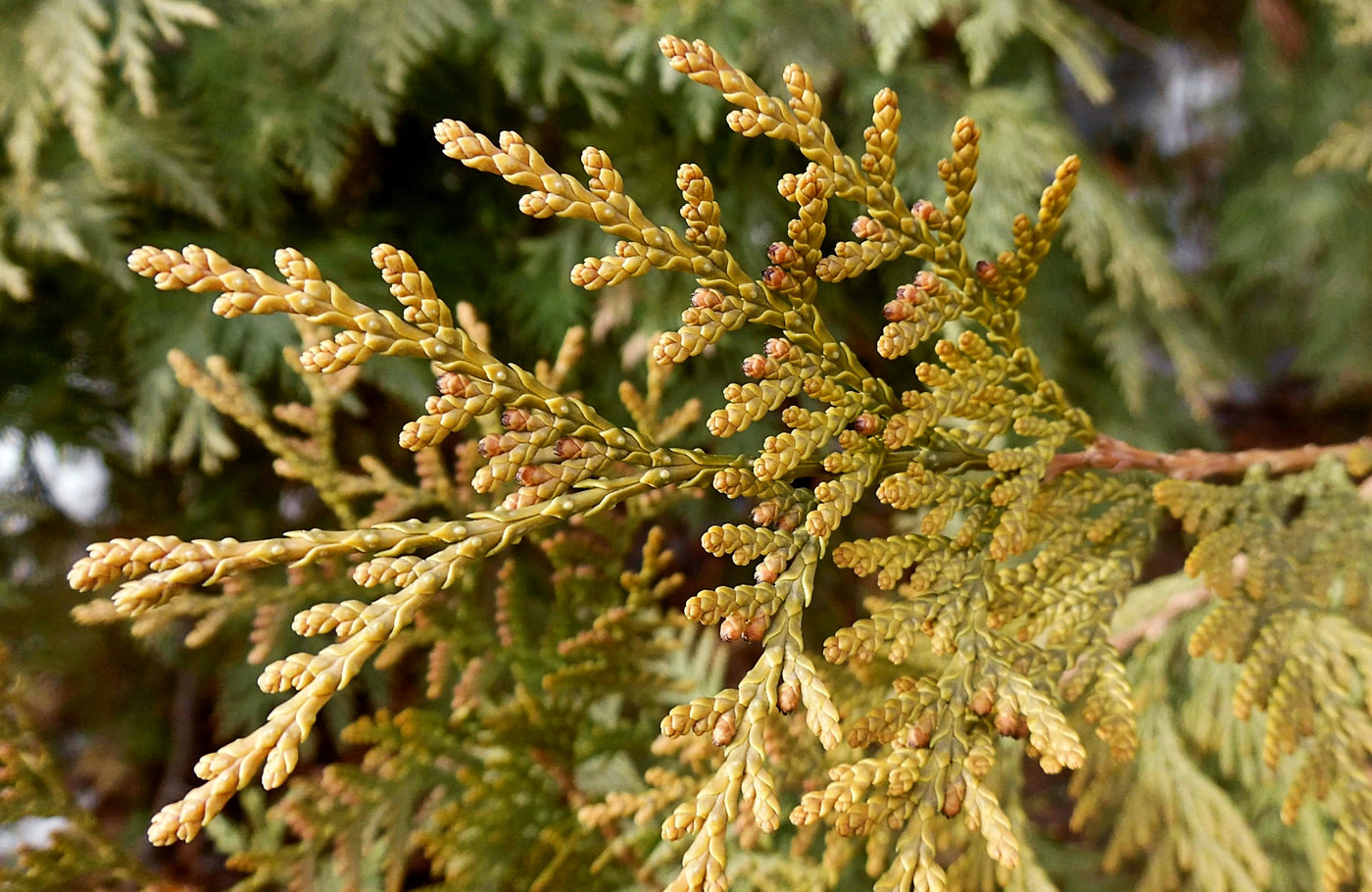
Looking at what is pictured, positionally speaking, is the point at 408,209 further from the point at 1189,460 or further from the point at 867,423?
the point at 1189,460

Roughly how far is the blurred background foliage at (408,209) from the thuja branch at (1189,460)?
1.88 feet

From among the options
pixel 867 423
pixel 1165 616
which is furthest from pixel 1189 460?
pixel 867 423

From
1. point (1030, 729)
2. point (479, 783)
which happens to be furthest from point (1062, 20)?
point (479, 783)

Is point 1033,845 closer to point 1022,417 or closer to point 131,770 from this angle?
point 1022,417

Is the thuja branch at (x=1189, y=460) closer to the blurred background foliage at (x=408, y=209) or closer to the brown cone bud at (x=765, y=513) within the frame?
the brown cone bud at (x=765, y=513)

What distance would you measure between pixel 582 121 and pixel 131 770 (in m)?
2.24

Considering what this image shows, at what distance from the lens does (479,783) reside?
1.24 m

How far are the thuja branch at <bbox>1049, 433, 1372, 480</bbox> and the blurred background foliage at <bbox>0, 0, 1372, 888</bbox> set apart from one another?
574 mm

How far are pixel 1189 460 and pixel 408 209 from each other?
174 cm

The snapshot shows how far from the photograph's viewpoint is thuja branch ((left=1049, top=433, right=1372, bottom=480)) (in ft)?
3.42

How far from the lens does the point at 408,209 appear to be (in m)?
2.07

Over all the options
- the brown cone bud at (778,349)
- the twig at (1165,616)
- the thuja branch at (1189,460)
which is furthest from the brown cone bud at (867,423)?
the twig at (1165,616)

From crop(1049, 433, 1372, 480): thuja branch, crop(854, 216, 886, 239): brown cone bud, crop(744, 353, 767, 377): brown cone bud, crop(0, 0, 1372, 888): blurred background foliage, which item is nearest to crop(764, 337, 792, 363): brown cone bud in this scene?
crop(744, 353, 767, 377): brown cone bud

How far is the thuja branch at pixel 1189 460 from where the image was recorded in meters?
1.04
